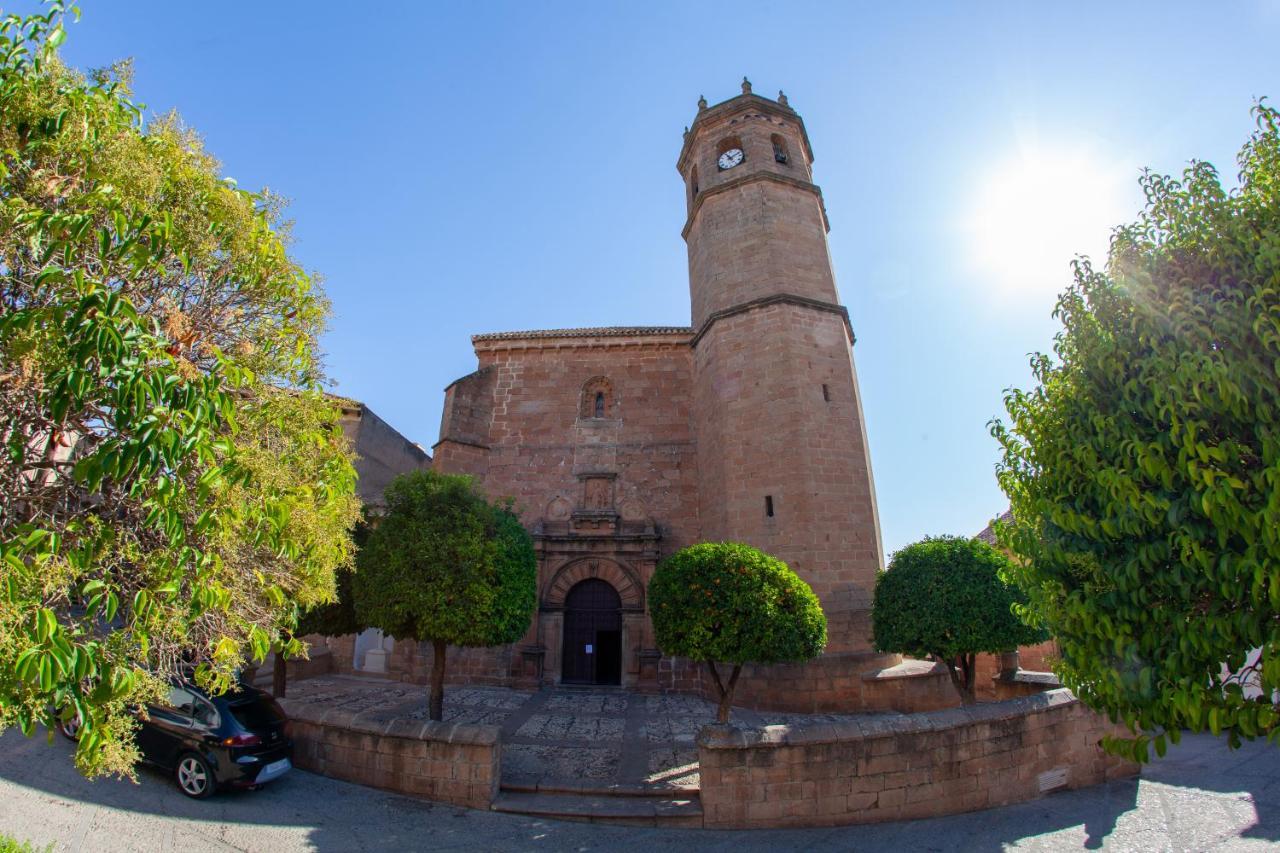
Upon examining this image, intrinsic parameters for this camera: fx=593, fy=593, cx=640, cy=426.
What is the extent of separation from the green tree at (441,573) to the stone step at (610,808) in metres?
2.17

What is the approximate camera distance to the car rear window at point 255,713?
674cm

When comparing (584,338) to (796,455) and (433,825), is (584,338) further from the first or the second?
(433,825)

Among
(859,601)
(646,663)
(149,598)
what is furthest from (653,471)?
(149,598)

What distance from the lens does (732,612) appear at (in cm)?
753

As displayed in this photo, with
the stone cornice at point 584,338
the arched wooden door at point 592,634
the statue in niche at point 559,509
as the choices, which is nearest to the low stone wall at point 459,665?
the arched wooden door at point 592,634

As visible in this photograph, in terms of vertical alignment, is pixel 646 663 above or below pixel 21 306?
below

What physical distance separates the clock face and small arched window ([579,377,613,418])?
6618 mm

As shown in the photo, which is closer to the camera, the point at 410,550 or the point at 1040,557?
the point at 1040,557

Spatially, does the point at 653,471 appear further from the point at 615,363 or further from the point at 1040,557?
the point at 1040,557

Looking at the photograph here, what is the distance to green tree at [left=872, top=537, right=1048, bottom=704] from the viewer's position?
26.7 ft

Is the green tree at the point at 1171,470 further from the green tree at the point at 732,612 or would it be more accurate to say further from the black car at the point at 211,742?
the black car at the point at 211,742

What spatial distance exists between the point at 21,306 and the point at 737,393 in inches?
447

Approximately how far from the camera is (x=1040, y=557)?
4.07 m

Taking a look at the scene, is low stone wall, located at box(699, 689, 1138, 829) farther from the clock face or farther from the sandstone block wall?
the clock face
